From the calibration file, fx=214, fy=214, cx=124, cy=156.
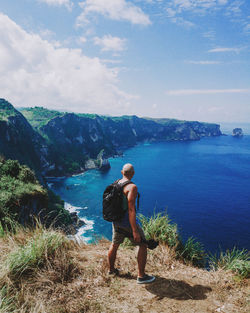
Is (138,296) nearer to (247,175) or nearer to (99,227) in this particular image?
(99,227)

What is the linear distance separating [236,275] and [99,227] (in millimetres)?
49272

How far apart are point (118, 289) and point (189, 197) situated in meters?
64.9

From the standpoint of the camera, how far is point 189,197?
65.1 m

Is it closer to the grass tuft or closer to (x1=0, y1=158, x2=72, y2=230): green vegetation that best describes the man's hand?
the grass tuft

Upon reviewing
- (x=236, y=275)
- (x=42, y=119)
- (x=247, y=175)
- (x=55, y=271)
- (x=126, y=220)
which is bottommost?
(x=247, y=175)

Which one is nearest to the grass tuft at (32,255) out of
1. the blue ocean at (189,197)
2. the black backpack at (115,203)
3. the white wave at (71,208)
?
the black backpack at (115,203)

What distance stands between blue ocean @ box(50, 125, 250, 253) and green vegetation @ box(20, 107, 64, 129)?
57029mm

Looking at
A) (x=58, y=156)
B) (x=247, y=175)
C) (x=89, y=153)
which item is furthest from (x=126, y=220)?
(x=89, y=153)

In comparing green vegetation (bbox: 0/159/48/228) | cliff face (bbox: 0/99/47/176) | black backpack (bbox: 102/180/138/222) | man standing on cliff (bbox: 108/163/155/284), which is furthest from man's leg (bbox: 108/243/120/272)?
cliff face (bbox: 0/99/47/176)

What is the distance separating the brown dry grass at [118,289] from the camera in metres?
3.61

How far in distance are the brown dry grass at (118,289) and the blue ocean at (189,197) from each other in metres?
21.7

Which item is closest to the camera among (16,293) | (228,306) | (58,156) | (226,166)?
(16,293)

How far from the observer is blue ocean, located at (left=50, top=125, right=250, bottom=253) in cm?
4559

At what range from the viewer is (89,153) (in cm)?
15275
